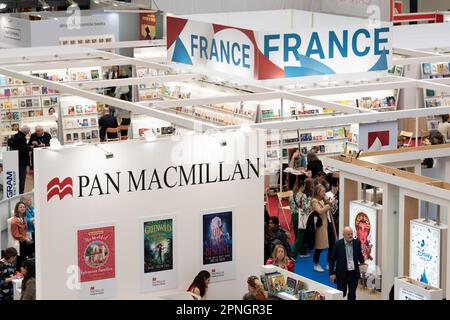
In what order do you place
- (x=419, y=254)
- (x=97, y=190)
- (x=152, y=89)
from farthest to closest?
1. (x=152, y=89)
2. (x=419, y=254)
3. (x=97, y=190)

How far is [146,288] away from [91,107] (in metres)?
9.81

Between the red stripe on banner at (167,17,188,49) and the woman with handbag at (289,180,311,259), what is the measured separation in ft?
9.79

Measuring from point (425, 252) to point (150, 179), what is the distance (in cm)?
316

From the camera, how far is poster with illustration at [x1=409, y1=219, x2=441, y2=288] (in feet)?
35.0

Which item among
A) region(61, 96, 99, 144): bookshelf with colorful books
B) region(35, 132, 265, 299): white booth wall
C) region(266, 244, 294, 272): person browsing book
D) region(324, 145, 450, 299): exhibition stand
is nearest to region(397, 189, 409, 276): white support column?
region(324, 145, 450, 299): exhibition stand

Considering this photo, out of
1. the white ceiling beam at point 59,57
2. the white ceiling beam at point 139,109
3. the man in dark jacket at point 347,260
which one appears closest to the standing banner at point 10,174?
the white ceiling beam at point 139,109

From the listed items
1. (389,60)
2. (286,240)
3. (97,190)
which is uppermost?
(389,60)

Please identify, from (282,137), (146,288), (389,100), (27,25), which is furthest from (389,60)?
(27,25)

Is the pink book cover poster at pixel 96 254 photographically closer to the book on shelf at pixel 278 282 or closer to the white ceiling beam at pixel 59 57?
the book on shelf at pixel 278 282

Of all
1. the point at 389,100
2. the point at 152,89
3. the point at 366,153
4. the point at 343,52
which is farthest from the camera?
the point at 152,89

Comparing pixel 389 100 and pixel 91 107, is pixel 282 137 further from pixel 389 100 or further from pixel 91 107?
pixel 91 107

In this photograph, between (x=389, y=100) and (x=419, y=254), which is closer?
(x=419, y=254)

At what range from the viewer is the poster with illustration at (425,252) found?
10.7 metres

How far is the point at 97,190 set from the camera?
9586 millimetres
